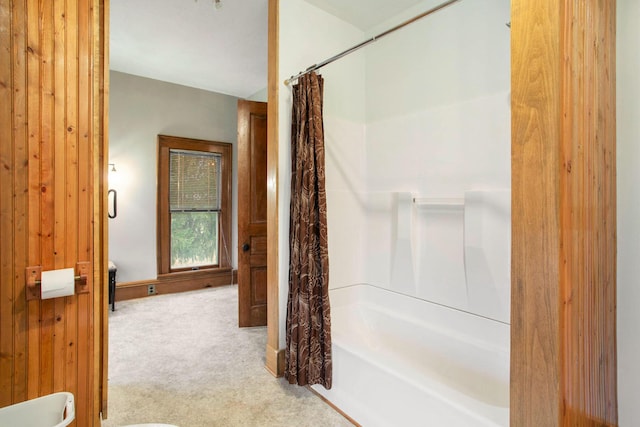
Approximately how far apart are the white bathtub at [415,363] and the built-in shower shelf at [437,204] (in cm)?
72

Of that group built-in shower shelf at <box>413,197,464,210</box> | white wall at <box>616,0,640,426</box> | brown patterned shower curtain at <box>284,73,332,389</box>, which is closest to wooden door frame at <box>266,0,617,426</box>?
white wall at <box>616,0,640,426</box>

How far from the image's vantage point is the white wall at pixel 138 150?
4.01 m

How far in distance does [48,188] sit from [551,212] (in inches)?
66.5

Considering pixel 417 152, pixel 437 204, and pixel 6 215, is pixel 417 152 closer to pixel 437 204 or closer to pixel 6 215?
pixel 437 204

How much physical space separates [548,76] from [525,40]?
0.48 ft

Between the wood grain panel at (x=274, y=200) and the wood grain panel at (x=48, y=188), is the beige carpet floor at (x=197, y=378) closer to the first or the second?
the wood grain panel at (x=274, y=200)

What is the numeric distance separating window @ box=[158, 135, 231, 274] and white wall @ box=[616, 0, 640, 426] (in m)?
4.43

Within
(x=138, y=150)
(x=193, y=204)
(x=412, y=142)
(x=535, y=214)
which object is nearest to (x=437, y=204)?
(x=412, y=142)

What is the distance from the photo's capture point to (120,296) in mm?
4059

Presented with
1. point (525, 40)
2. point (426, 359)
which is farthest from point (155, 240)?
point (525, 40)

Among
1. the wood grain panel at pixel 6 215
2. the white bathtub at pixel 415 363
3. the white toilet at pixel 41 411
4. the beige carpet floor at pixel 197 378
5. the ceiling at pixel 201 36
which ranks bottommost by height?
the beige carpet floor at pixel 197 378

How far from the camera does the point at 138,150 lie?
4145 millimetres

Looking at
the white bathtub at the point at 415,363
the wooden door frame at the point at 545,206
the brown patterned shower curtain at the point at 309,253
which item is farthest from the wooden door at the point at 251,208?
the wooden door frame at the point at 545,206

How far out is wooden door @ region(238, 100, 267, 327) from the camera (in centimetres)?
328
